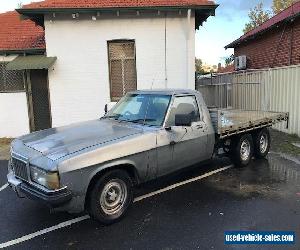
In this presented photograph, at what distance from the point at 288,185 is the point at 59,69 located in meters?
8.64

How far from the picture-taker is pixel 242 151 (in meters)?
7.75

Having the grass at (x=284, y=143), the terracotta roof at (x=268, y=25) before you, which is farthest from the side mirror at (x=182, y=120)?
the terracotta roof at (x=268, y=25)

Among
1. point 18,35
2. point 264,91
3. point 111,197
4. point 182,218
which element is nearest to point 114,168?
point 111,197

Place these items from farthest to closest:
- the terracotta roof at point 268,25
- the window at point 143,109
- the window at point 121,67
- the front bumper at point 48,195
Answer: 1. the terracotta roof at point 268,25
2. the window at point 121,67
3. the window at point 143,109
4. the front bumper at point 48,195

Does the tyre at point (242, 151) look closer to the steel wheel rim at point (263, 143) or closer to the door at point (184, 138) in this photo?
the steel wheel rim at point (263, 143)

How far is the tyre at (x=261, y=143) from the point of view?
26.9 ft

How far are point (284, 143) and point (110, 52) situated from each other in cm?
666

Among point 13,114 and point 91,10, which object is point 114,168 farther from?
point 13,114

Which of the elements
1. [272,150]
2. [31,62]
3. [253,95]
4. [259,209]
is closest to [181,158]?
[259,209]

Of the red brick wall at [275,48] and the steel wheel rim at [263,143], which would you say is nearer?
the steel wheel rim at [263,143]


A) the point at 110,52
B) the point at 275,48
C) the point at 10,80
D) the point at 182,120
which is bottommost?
the point at 182,120

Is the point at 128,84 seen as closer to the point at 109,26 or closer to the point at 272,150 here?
the point at 109,26

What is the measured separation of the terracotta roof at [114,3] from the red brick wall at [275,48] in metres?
6.60

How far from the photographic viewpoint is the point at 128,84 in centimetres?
1241
